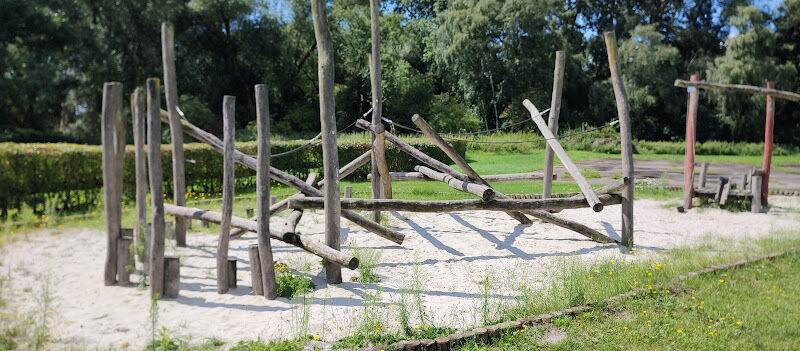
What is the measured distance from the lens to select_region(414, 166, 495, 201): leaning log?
679 centimetres

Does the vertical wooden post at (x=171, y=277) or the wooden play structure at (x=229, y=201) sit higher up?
the wooden play structure at (x=229, y=201)

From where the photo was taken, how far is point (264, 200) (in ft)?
17.2

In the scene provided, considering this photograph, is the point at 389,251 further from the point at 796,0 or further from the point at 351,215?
the point at 796,0

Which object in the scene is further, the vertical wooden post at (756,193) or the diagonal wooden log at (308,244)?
the vertical wooden post at (756,193)

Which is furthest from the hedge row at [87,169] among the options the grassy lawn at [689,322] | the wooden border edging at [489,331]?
the grassy lawn at [689,322]

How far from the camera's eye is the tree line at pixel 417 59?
559 inches

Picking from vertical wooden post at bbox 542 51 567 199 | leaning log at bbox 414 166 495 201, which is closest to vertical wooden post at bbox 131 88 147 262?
leaning log at bbox 414 166 495 201

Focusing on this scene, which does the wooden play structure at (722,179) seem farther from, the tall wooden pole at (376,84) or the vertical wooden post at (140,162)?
the vertical wooden post at (140,162)

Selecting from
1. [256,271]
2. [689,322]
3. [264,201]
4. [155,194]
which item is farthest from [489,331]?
[155,194]

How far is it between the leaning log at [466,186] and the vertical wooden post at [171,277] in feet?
11.6

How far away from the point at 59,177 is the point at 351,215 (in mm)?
5759

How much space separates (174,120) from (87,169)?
395 cm

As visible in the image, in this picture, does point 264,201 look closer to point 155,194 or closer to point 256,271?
point 256,271

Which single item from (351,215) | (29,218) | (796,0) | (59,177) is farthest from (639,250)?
(796,0)
